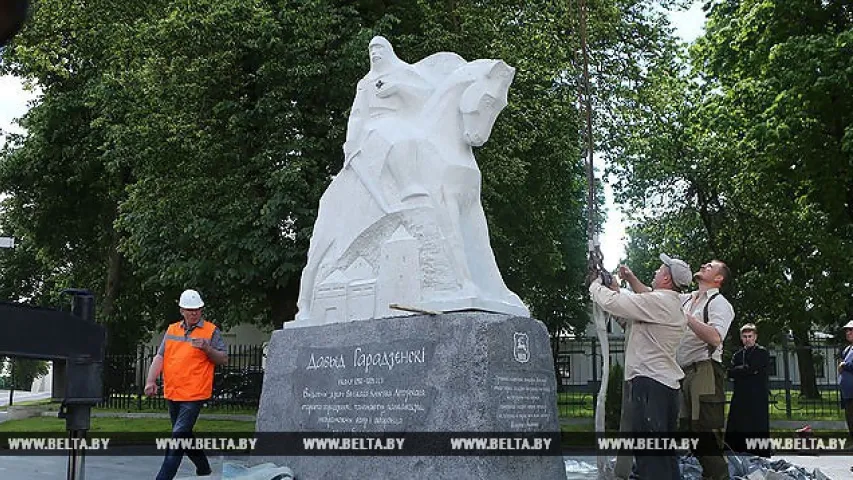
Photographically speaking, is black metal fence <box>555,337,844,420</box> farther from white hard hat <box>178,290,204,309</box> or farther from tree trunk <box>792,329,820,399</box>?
white hard hat <box>178,290,204,309</box>

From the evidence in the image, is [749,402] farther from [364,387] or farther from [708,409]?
[364,387]

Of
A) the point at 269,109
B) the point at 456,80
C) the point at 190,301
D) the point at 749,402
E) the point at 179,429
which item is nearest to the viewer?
the point at 179,429

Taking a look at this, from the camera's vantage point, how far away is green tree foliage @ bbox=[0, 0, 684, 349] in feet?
50.9

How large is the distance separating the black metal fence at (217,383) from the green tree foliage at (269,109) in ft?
4.48

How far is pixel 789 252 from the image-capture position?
73.9ft

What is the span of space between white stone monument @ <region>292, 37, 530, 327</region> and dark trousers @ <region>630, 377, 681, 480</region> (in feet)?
4.27

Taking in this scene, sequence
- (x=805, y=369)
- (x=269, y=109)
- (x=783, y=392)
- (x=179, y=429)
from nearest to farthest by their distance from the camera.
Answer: (x=179, y=429) < (x=269, y=109) < (x=783, y=392) < (x=805, y=369)

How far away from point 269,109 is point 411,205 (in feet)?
28.7

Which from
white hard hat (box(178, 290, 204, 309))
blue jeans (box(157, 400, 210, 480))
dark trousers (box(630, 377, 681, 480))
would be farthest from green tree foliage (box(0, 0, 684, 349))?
dark trousers (box(630, 377, 681, 480))

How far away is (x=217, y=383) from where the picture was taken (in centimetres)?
2048

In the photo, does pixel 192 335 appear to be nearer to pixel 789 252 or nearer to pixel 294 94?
pixel 294 94

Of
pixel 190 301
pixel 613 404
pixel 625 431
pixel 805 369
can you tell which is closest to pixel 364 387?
pixel 190 301

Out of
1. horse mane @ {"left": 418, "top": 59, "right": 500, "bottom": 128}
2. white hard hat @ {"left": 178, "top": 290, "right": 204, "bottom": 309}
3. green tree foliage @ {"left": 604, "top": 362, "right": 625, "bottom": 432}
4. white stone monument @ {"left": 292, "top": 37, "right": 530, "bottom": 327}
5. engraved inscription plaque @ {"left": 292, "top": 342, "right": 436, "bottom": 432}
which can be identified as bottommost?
green tree foliage @ {"left": 604, "top": 362, "right": 625, "bottom": 432}

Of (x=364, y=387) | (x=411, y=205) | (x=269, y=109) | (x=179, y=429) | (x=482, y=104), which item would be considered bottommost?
(x=179, y=429)
